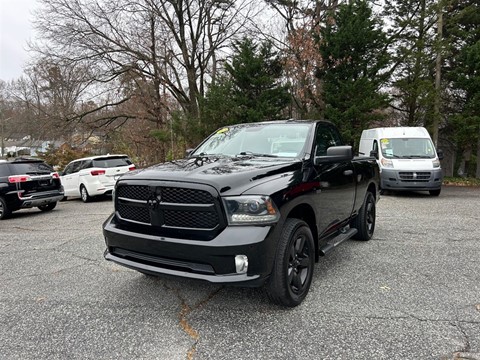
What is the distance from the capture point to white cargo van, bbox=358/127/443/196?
1025cm

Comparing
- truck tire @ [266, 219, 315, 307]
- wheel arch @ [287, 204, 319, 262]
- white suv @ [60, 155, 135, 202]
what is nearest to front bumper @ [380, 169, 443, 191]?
wheel arch @ [287, 204, 319, 262]

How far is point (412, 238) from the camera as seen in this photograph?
5.55 m

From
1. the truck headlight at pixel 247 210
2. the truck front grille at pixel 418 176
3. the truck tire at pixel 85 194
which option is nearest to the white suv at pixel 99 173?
the truck tire at pixel 85 194

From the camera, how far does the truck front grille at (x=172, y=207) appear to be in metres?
2.71

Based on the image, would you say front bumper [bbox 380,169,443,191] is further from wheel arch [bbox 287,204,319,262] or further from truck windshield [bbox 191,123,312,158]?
wheel arch [bbox 287,204,319,262]

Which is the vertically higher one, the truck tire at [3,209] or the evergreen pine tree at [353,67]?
the evergreen pine tree at [353,67]

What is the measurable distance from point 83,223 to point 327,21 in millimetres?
13829

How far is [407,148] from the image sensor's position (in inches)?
434

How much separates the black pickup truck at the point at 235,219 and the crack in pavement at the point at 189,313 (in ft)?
1.60

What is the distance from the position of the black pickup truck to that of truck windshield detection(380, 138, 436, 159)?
805 cm

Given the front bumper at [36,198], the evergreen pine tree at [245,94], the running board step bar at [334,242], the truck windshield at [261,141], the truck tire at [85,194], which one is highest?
the evergreen pine tree at [245,94]

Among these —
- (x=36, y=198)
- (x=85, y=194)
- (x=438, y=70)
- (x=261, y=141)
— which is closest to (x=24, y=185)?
(x=36, y=198)

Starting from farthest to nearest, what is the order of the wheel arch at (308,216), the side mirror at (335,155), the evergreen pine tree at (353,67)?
the evergreen pine tree at (353,67)
the side mirror at (335,155)
the wheel arch at (308,216)

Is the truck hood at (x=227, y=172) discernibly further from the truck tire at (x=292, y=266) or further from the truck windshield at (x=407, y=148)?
the truck windshield at (x=407, y=148)
